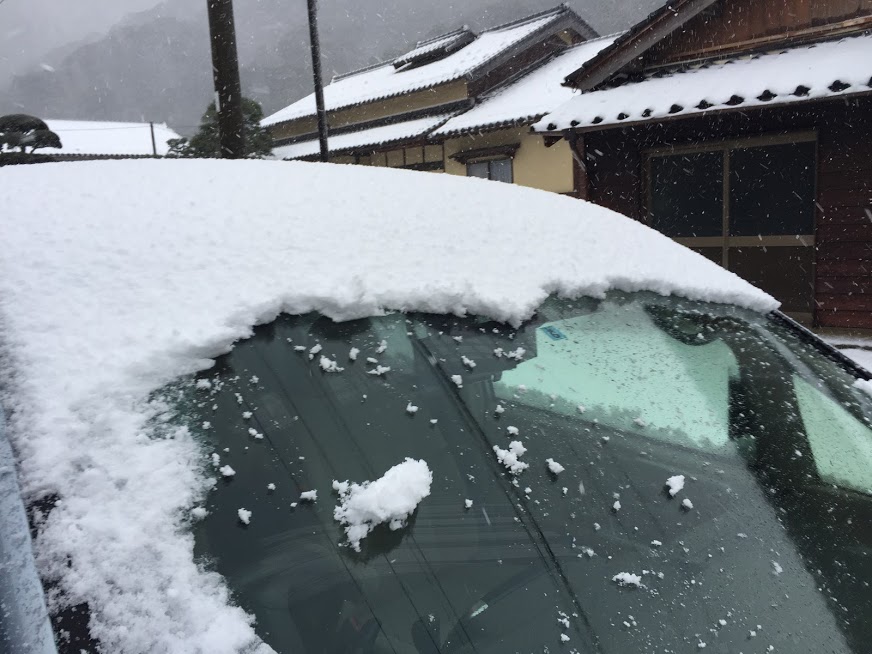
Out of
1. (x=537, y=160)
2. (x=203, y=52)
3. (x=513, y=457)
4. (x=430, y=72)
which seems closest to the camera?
(x=513, y=457)

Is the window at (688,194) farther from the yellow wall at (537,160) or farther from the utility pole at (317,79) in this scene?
the utility pole at (317,79)

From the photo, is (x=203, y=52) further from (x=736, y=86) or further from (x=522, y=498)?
(x=522, y=498)

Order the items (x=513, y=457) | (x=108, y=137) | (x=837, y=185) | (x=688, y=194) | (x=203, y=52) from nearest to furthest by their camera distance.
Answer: (x=513, y=457) < (x=837, y=185) < (x=688, y=194) < (x=108, y=137) < (x=203, y=52)

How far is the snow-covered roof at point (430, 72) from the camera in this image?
14836 millimetres

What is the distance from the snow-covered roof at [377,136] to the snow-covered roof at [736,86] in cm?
668

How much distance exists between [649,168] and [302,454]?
7.70 meters

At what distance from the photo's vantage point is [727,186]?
23.6ft

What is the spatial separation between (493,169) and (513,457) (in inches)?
496

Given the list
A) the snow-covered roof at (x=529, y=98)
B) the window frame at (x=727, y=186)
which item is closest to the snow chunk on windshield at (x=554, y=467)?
the window frame at (x=727, y=186)

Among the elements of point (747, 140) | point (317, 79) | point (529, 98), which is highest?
point (317, 79)

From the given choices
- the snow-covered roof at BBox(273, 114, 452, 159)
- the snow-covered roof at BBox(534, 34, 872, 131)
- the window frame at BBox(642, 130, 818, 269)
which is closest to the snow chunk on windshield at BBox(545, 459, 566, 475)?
the snow-covered roof at BBox(534, 34, 872, 131)

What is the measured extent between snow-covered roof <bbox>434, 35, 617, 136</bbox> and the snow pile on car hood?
10.00m

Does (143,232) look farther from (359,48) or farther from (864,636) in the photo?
(359,48)

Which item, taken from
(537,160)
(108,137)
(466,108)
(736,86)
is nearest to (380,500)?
(736,86)
